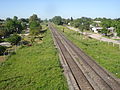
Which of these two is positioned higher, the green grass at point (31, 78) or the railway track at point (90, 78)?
the green grass at point (31, 78)

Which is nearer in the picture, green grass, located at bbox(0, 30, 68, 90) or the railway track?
green grass, located at bbox(0, 30, 68, 90)

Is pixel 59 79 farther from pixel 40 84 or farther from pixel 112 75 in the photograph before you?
pixel 112 75

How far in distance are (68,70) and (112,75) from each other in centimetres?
527

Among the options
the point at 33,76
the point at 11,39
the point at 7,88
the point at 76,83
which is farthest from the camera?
the point at 11,39

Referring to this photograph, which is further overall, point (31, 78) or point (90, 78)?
point (90, 78)

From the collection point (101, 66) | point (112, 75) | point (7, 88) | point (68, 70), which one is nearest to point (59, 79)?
point (68, 70)

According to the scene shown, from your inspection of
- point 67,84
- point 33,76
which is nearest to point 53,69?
point 33,76

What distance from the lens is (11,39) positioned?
3797 centimetres

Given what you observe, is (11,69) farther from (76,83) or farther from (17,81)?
(76,83)

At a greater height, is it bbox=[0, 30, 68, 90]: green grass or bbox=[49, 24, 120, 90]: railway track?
bbox=[0, 30, 68, 90]: green grass

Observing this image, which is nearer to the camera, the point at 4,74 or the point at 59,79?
the point at 59,79

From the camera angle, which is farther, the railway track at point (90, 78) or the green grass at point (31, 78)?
the railway track at point (90, 78)

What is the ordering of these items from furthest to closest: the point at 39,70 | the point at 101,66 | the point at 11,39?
1. the point at 11,39
2. the point at 101,66
3. the point at 39,70

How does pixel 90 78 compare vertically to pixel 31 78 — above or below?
below
